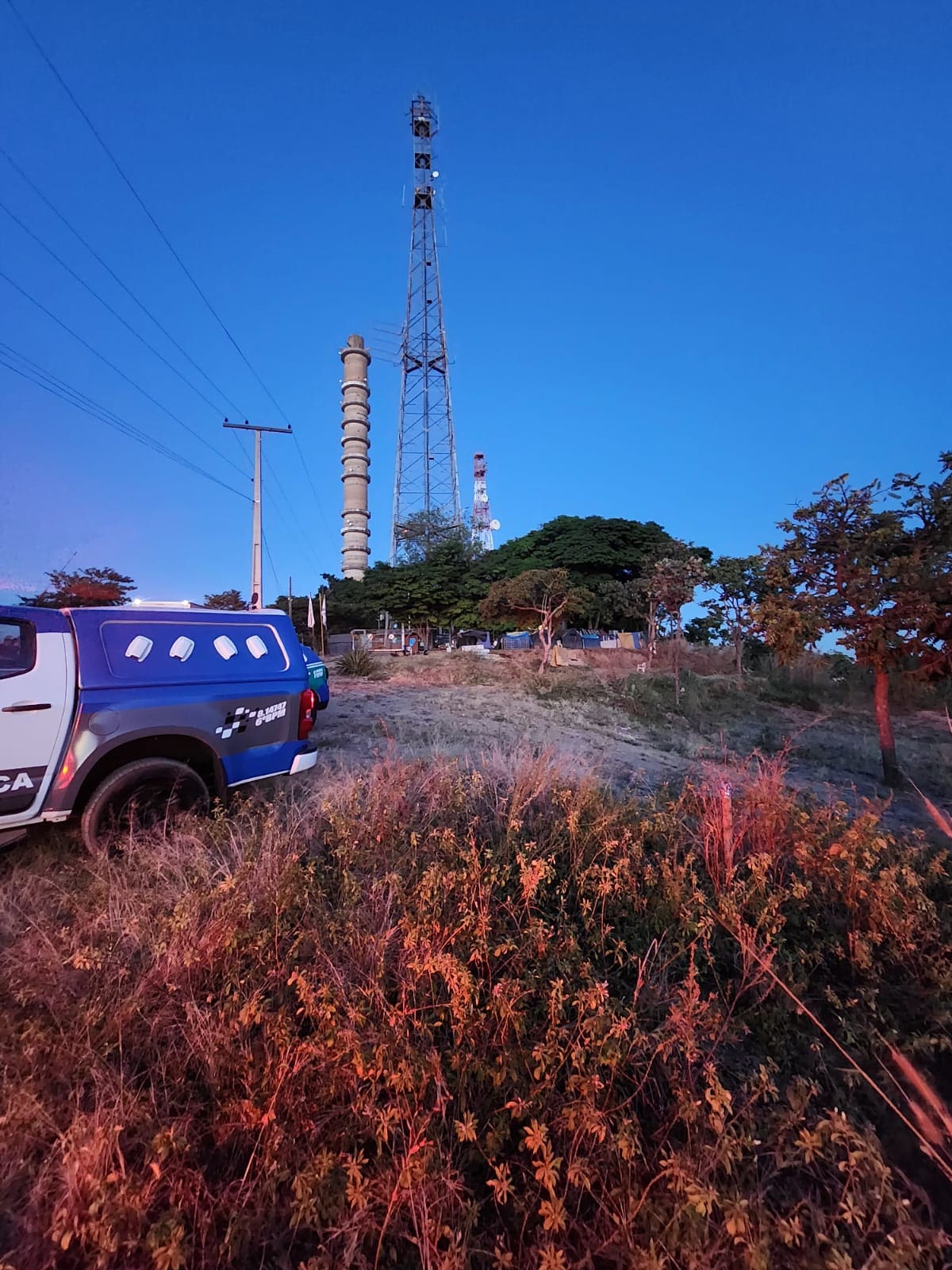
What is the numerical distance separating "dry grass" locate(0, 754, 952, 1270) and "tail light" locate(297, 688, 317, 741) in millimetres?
1861

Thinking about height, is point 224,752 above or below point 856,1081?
above

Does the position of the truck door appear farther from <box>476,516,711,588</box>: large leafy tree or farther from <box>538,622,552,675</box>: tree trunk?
<box>476,516,711,588</box>: large leafy tree

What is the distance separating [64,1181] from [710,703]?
60.7ft

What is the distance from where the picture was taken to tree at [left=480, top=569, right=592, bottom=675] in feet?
85.0

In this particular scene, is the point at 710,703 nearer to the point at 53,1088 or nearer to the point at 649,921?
the point at 649,921

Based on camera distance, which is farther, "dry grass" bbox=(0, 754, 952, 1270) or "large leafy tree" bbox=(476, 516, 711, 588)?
"large leafy tree" bbox=(476, 516, 711, 588)

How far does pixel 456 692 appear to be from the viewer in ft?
55.4

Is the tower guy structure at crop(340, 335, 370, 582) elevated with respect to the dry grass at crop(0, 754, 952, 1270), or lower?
elevated

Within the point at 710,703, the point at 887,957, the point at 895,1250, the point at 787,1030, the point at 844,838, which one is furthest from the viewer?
the point at 710,703

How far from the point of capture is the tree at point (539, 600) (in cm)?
2591

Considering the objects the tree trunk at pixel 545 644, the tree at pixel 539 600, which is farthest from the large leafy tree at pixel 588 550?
the tree trunk at pixel 545 644

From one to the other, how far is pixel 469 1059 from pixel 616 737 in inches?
423

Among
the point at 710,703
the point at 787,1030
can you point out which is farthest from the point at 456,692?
the point at 787,1030

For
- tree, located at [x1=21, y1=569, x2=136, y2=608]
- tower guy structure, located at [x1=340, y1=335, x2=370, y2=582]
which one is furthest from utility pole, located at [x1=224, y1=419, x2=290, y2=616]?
tower guy structure, located at [x1=340, y1=335, x2=370, y2=582]
